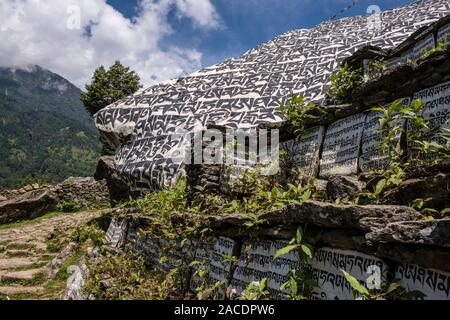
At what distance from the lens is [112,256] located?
259 inches

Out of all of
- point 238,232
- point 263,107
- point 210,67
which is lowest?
point 238,232

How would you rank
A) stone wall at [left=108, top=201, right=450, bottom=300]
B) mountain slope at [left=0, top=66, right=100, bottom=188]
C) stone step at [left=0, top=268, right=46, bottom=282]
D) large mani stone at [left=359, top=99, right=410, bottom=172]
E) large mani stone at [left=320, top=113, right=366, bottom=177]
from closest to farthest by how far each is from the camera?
stone wall at [left=108, top=201, right=450, bottom=300] < large mani stone at [left=359, top=99, right=410, bottom=172] < large mani stone at [left=320, top=113, right=366, bottom=177] < stone step at [left=0, top=268, right=46, bottom=282] < mountain slope at [left=0, top=66, right=100, bottom=188]

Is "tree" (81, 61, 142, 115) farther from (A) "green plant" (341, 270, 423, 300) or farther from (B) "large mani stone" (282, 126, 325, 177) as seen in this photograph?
(A) "green plant" (341, 270, 423, 300)

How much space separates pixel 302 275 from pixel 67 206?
1442 centimetres

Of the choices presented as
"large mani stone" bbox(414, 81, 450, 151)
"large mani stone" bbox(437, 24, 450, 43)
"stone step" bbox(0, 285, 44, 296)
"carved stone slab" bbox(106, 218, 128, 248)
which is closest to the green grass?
"stone step" bbox(0, 285, 44, 296)

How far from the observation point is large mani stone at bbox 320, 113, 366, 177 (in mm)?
5125

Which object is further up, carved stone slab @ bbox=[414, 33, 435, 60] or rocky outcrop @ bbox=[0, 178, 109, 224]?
carved stone slab @ bbox=[414, 33, 435, 60]

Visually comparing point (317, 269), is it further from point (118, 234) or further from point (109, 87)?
point (109, 87)

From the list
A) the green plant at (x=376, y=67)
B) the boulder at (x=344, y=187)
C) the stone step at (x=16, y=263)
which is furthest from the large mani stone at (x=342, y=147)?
the stone step at (x=16, y=263)

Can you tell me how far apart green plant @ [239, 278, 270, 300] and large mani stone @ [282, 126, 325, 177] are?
7.94 ft

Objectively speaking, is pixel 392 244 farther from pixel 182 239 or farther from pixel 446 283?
pixel 182 239

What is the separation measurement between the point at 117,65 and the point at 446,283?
24.5 meters

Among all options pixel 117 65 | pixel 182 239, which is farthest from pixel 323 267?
pixel 117 65
